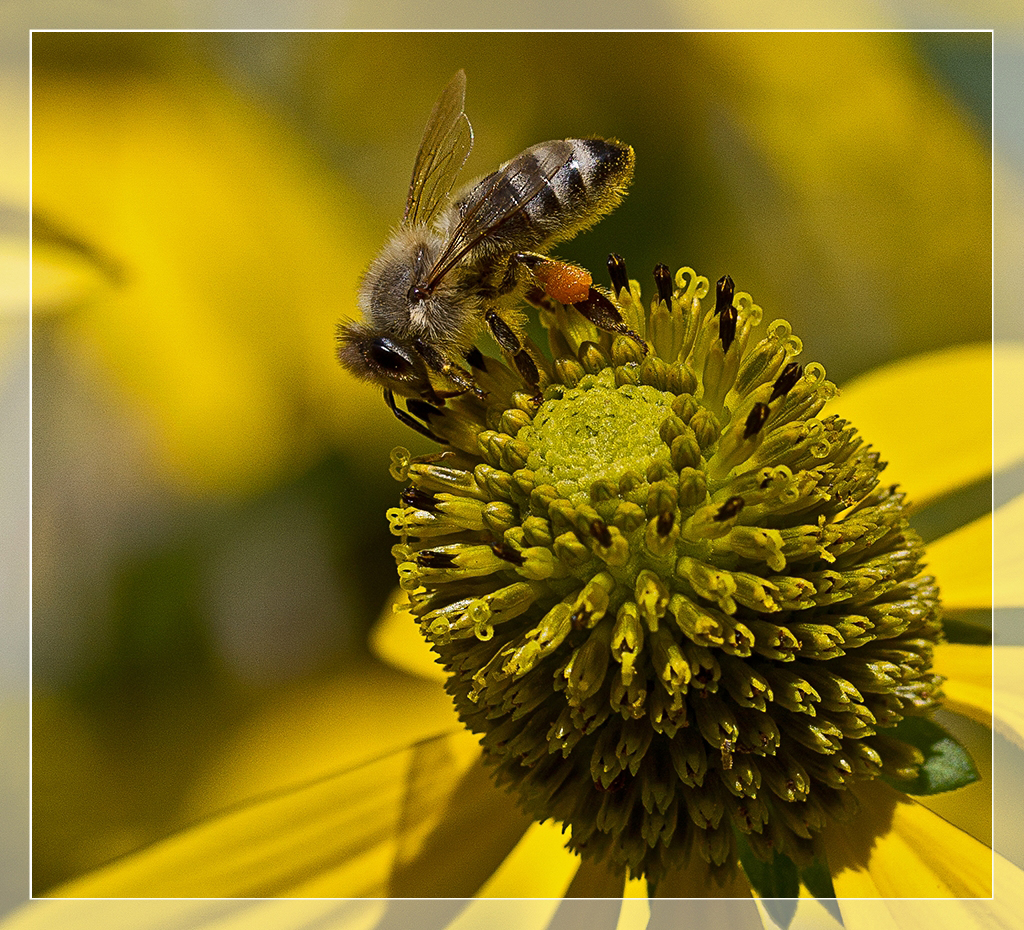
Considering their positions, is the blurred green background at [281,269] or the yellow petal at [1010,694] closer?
the yellow petal at [1010,694]

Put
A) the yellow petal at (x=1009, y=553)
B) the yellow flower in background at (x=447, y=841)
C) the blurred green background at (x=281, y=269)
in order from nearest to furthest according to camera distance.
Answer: the yellow flower in background at (x=447, y=841), the yellow petal at (x=1009, y=553), the blurred green background at (x=281, y=269)

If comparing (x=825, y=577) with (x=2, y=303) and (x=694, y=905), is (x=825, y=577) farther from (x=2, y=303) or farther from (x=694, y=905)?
(x=2, y=303)

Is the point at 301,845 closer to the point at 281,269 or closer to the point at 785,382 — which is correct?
A: the point at 785,382

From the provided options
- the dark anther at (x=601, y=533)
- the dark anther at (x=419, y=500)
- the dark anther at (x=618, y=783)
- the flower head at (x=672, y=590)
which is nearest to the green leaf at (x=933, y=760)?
the flower head at (x=672, y=590)

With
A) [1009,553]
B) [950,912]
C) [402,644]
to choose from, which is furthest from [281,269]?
[950,912]

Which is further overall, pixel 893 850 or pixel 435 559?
pixel 893 850

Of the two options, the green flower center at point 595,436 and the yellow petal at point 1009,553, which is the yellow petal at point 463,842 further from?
the yellow petal at point 1009,553

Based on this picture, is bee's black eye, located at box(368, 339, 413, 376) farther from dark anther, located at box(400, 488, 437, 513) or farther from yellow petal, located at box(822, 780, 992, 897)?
yellow petal, located at box(822, 780, 992, 897)
